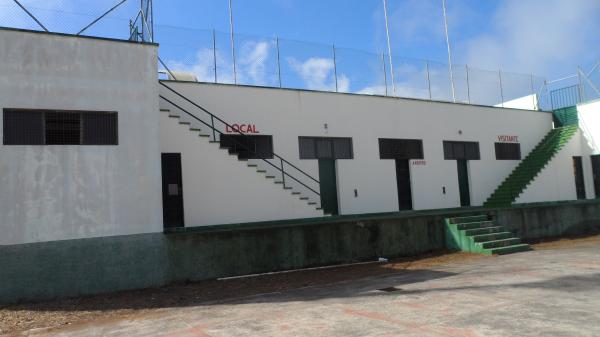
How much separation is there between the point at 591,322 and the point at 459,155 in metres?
15.3

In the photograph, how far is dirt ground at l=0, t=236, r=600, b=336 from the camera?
8.60 m

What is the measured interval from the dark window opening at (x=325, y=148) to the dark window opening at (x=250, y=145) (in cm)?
134

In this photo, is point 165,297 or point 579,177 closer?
point 165,297

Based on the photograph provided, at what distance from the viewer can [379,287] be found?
32.8 feet

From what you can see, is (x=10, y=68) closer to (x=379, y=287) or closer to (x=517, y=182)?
(x=379, y=287)

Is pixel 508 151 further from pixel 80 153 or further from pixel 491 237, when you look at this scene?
pixel 80 153

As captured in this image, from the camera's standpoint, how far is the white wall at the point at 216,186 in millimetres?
13320

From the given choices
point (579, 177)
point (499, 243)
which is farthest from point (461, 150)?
point (579, 177)

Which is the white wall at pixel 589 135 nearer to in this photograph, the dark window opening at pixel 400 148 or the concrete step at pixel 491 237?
the dark window opening at pixel 400 148

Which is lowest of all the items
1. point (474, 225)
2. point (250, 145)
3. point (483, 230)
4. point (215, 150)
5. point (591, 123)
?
point (483, 230)

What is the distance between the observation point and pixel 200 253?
38.3ft

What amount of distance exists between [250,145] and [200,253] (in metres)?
5.10

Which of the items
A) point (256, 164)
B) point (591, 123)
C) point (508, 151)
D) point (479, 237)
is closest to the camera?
point (256, 164)

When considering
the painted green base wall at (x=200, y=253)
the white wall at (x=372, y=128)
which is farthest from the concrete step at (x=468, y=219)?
the white wall at (x=372, y=128)
